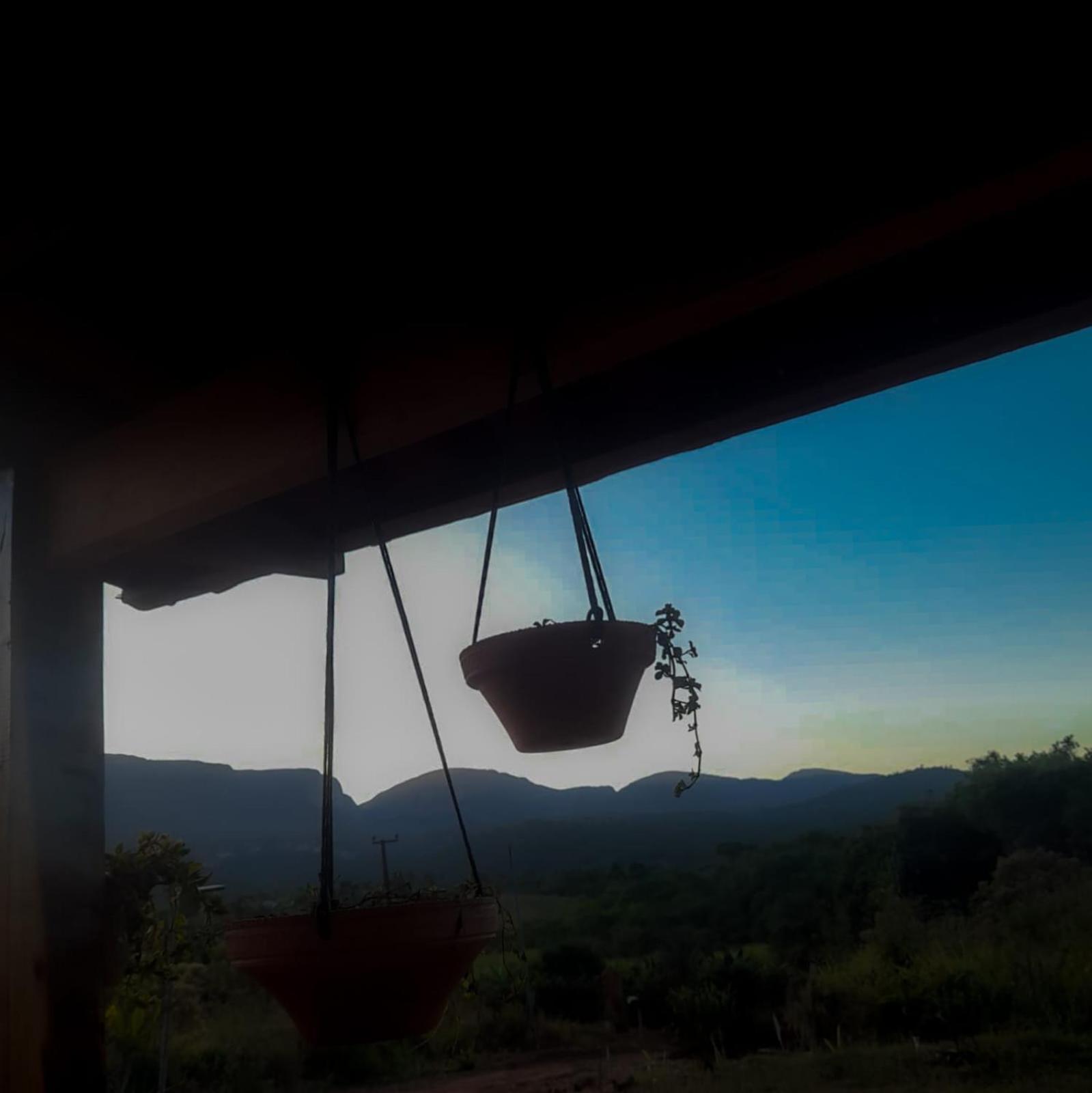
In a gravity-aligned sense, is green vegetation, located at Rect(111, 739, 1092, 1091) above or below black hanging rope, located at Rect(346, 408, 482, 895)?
below

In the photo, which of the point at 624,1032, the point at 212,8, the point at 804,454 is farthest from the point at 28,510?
the point at 624,1032

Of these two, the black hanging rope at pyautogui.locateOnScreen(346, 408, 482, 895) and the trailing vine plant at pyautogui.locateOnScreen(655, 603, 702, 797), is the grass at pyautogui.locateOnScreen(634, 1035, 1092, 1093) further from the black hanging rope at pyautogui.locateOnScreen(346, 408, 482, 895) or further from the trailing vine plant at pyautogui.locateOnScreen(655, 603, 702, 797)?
the black hanging rope at pyautogui.locateOnScreen(346, 408, 482, 895)

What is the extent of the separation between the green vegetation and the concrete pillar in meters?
5.24

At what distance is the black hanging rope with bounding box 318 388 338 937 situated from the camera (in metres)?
0.71

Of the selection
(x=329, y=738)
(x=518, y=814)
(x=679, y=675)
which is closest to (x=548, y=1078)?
(x=518, y=814)

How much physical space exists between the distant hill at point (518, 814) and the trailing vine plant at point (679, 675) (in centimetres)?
491

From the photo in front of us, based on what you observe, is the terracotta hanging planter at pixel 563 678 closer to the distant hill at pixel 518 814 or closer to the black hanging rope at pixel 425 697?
the black hanging rope at pixel 425 697

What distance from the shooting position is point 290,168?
29.7 inches

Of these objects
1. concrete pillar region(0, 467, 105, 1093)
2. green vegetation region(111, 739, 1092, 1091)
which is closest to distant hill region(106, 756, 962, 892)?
green vegetation region(111, 739, 1092, 1091)

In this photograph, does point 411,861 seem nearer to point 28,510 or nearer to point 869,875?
point 28,510

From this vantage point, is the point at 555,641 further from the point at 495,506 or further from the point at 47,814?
the point at 47,814

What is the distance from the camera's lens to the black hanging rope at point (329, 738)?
27.8 inches

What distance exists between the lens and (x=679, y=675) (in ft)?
3.05

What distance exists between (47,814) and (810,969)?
26.4 feet
